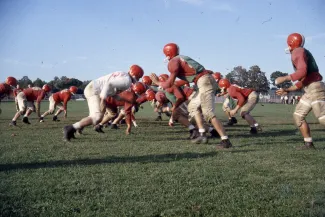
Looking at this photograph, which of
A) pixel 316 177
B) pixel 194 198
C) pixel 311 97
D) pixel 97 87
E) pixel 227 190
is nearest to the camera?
pixel 194 198

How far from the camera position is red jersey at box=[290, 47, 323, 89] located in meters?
6.86

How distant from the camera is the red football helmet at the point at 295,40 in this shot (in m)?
7.41

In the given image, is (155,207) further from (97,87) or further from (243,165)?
(97,87)

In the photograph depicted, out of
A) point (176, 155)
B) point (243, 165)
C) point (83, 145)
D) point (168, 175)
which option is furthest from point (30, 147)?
point (243, 165)

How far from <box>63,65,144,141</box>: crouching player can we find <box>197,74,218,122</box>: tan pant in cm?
208

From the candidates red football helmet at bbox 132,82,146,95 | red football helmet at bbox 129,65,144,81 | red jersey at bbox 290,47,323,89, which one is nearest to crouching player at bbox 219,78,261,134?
red football helmet at bbox 132,82,146,95

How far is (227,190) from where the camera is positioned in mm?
4160

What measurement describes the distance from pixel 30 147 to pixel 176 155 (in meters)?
3.65

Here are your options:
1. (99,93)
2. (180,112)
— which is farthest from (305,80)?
(99,93)

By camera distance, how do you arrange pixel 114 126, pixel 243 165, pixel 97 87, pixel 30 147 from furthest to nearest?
pixel 114 126 → pixel 97 87 → pixel 30 147 → pixel 243 165

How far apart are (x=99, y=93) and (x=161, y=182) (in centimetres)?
494

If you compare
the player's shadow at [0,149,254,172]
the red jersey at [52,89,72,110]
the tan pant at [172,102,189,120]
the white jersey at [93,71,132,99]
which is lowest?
the player's shadow at [0,149,254,172]

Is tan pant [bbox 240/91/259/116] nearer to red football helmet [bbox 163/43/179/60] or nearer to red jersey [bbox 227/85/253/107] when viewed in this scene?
red jersey [bbox 227/85/253/107]

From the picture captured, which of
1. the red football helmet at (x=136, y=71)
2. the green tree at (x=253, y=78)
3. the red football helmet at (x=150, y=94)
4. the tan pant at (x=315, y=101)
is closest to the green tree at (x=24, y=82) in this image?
the green tree at (x=253, y=78)
